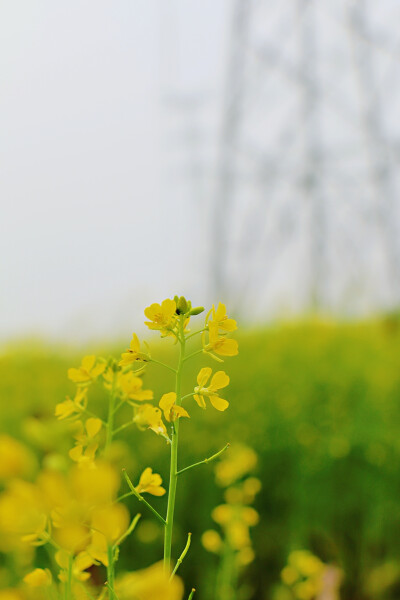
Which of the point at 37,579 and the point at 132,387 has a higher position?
the point at 132,387

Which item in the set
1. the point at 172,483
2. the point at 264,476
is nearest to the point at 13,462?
the point at 172,483

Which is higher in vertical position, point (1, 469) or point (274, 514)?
point (1, 469)

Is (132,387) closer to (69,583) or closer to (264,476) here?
(69,583)

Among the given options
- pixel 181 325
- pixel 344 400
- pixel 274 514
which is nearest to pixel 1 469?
pixel 181 325

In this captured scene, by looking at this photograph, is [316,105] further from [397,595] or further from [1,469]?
[1,469]

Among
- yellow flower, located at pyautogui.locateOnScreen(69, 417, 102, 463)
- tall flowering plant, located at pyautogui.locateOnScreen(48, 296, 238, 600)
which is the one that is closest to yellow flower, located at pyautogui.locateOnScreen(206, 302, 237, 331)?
tall flowering plant, located at pyautogui.locateOnScreen(48, 296, 238, 600)
